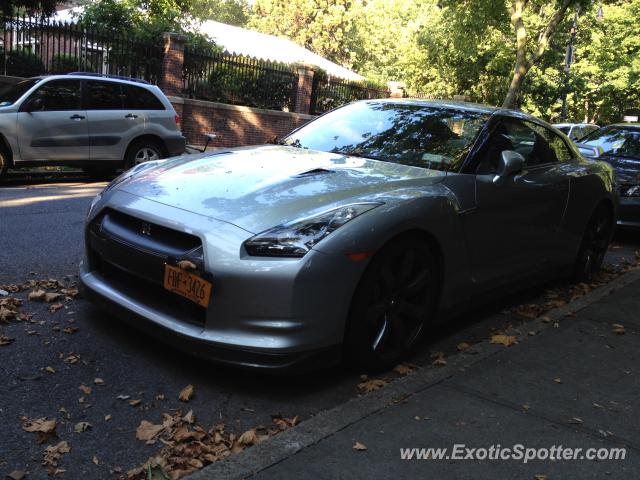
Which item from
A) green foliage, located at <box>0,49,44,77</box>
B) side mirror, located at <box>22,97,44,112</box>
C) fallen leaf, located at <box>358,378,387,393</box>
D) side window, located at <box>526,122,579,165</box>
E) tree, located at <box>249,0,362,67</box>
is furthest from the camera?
tree, located at <box>249,0,362,67</box>

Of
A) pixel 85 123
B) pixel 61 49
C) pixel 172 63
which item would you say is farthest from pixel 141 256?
pixel 172 63

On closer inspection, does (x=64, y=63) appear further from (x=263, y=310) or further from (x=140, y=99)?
(x=263, y=310)

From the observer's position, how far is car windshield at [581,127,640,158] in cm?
970

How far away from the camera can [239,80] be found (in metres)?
19.6

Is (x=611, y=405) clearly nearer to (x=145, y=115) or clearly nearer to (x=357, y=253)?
(x=357, y=253)

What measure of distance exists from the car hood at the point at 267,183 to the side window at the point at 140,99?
24.0 feet

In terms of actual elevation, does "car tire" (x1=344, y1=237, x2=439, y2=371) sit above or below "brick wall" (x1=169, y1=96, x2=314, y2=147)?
above

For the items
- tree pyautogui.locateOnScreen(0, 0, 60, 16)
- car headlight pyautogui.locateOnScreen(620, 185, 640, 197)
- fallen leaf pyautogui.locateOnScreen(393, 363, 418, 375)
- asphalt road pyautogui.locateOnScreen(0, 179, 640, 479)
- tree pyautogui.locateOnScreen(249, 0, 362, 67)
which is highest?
tree pyautogui.locateOnScreen(249, 0, 362, 67)

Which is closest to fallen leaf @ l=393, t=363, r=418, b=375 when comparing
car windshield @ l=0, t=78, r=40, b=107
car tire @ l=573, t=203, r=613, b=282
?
car tire @ l=573, t=203, r=613, b=282

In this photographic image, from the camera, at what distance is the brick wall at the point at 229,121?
18.6 m

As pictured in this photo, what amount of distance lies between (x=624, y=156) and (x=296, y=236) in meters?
7.89

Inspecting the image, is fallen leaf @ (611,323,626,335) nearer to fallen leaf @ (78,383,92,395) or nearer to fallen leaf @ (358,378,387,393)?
fallen leaf @ (358,378,387,393)

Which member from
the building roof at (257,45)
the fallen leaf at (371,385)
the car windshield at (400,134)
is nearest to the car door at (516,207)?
the car windshield at (400,134)

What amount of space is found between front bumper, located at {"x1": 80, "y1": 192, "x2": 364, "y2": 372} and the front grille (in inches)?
1.6
